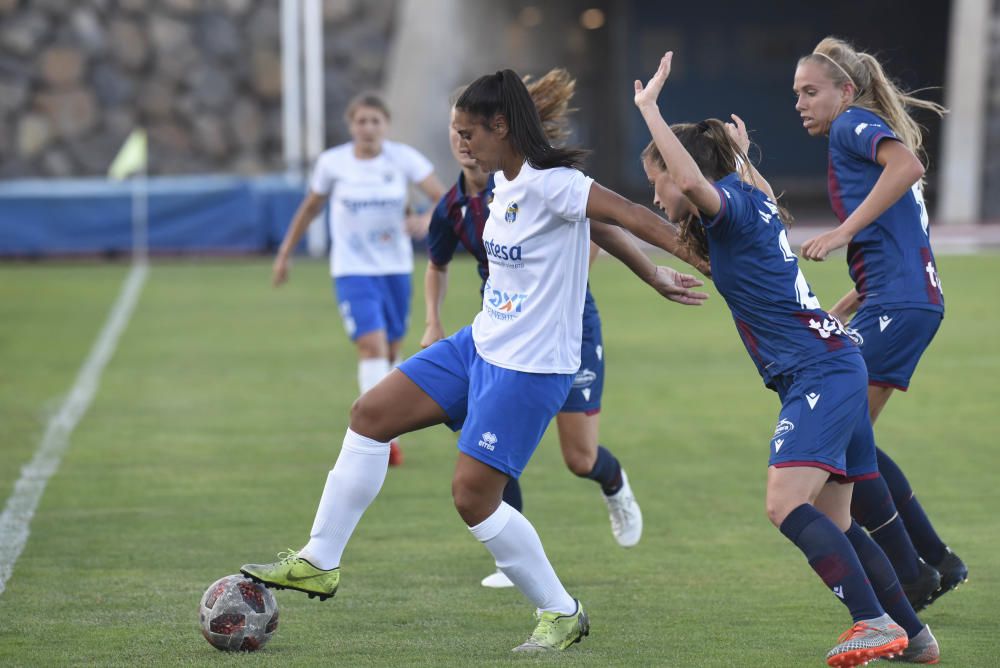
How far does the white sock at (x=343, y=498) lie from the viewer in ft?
16.2

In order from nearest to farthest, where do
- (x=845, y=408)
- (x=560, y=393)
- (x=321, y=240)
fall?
(x=845, y=408)
(x=560, y=393)
(x=321, y=240)

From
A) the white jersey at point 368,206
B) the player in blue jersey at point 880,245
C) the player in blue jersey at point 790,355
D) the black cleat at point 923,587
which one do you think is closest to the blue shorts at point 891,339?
the player in blue jersey at point 880,245

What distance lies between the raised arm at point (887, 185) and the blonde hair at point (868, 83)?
Result: 0.26 m

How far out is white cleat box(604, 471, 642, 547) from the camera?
6449 millimetres

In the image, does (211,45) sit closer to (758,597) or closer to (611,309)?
(611,309)

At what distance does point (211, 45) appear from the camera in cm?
2531

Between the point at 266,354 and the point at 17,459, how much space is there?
4.64 m

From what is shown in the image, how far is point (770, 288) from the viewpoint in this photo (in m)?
4.55

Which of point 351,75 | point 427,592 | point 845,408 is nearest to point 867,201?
point 845,408

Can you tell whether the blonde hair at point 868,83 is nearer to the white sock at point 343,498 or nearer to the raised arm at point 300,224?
the white sock at point 343,498

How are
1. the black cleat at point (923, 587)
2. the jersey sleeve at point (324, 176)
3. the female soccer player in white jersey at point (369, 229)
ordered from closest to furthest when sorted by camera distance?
the black cleat at point (923, 587), the female soccer player in white jersey at point (369, 229), the jersey sleeve at point (324, 176)

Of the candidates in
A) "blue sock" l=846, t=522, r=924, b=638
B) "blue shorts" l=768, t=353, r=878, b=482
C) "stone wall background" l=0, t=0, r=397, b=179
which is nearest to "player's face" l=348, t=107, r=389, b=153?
Answer: "blue shorts" l=768, t=353, r=878, b=482

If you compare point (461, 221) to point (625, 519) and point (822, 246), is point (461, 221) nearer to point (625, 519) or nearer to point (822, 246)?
point (625, 519)

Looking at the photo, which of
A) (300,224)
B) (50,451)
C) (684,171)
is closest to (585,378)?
(684,171)
